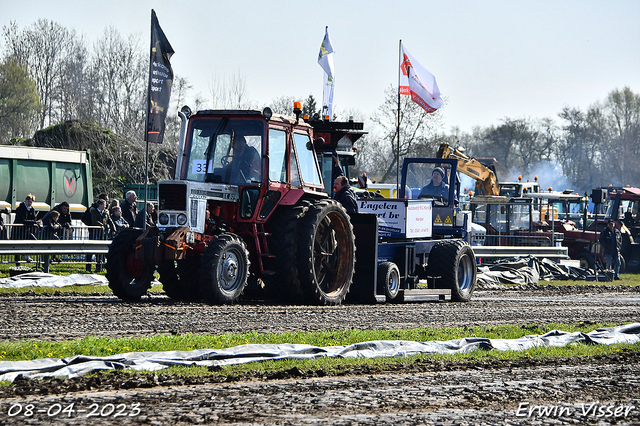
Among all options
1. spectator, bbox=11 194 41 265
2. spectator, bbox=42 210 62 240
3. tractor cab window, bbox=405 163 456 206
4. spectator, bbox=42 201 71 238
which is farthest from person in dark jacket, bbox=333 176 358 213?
spectator, bbox=42 201 71 238

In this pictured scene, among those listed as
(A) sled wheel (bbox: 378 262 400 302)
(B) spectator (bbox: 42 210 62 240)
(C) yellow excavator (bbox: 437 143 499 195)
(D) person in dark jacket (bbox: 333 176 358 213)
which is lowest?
(A) sled wheel (bbox: 378 262 400 302)

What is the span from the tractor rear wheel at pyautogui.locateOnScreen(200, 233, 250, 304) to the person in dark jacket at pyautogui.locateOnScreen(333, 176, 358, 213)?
287 centimetres

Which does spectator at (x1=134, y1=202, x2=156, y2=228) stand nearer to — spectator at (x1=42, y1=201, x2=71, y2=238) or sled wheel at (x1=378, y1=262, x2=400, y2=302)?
spectator at (x1=42, y1=201, x2=71, y2=238)

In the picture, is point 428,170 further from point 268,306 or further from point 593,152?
point 593,152

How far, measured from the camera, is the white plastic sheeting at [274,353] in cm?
606

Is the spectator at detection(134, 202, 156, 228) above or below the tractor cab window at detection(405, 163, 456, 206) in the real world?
below

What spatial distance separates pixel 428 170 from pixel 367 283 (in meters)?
3.78

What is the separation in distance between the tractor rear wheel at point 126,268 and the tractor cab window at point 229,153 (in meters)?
1.44

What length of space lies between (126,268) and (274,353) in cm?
519

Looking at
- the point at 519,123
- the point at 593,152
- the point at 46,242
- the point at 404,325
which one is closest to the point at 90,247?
the point at 46,242

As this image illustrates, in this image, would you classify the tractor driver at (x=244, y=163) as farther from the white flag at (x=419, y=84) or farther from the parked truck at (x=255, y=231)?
the white flag at (x=419, y=84)

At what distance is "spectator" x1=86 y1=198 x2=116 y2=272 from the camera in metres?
18.6

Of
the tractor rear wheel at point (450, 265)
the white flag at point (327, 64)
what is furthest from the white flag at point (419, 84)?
the tractor rear wheel at point (450, 265)

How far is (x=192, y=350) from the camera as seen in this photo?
710 cm
